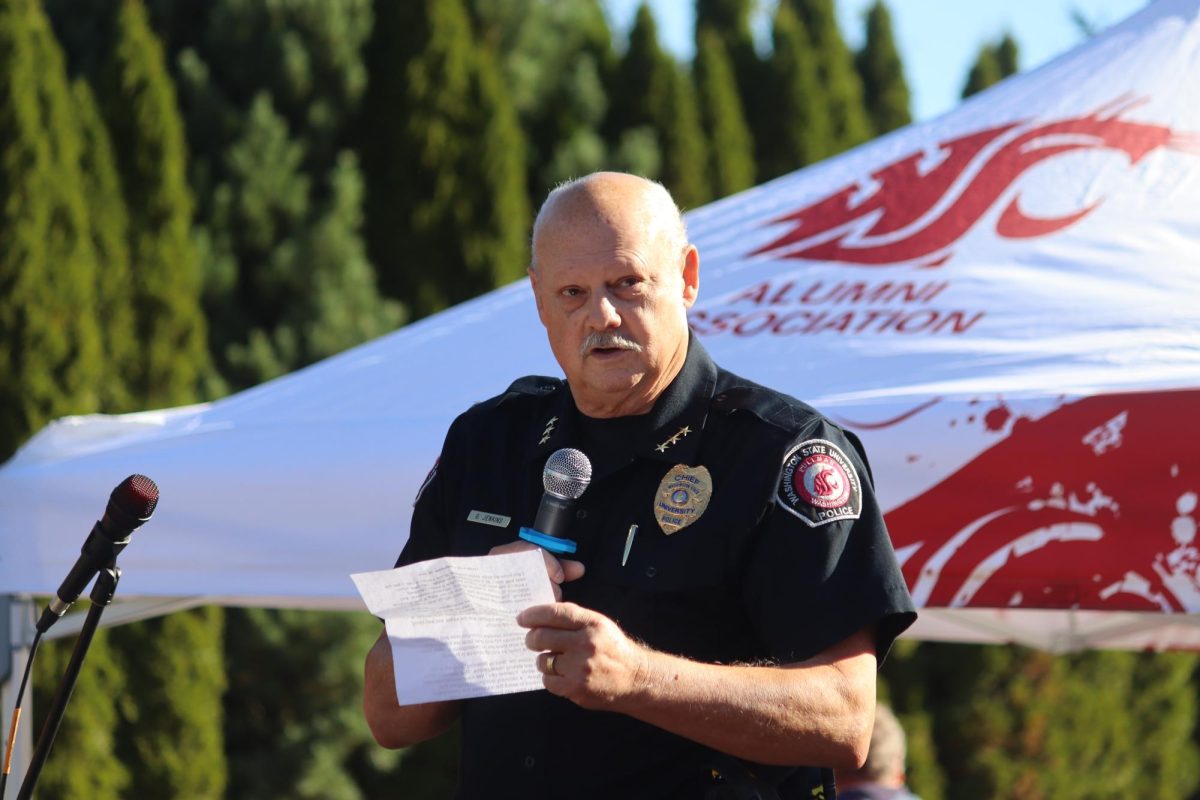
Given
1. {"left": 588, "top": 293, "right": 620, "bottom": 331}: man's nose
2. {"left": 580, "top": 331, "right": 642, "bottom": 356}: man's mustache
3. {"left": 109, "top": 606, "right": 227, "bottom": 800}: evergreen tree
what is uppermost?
{"left": 588, "top": 293, "right": 620, "bottom": 331}: man's nose

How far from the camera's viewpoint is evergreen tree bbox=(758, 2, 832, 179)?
1065 centimetres

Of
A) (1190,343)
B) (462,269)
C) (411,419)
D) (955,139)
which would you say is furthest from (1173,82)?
(462,269)

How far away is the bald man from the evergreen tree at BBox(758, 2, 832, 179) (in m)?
8.60

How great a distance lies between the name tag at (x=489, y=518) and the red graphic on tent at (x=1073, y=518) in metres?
1.00

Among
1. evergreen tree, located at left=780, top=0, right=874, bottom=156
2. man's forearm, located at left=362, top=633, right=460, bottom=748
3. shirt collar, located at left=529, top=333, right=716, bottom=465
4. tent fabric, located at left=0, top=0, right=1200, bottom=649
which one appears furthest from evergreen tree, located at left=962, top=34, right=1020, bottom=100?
man's forearm, located at left=362, top=633, right=460, bottom=748

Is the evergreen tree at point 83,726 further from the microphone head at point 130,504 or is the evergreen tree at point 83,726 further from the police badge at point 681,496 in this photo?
the police badge at point 681,496

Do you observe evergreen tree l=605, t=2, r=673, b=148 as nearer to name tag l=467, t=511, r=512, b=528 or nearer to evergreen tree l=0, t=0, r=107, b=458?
evergreen tree l=0, t=0, r=107, b=458

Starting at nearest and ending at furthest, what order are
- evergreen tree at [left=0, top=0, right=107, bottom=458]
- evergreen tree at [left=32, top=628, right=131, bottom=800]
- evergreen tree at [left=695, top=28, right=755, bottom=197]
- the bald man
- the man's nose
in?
the bald man, the man's nose, evergreen tree at [left=32, top=628, right=131, bottom=800], evergreen tree at [left=0, top=0, right=107, bottom=458], evergreen tree at [left=695, top=28, right=755, bottom=197]

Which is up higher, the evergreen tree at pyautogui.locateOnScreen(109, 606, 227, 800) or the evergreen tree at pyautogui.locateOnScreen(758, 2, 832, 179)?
the evergreen tree at pyautogui.locateOnScreen(758, 2, 832, 179)

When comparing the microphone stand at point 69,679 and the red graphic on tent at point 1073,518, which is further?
the red graphic on tent at point 1073,518

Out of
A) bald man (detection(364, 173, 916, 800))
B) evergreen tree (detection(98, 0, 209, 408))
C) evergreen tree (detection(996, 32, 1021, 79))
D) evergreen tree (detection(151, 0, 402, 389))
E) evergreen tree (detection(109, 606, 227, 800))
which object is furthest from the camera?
evergreen tree (detection(996, 32, 1021, 79))

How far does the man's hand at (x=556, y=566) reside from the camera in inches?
78.8

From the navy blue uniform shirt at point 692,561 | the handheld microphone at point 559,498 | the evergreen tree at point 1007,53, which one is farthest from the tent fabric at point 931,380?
the evergreen tree at point 1007,53

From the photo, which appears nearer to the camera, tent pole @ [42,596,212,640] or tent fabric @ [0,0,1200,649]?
tent fabric @ [0,0,1200,649]
